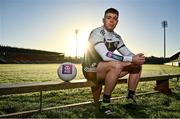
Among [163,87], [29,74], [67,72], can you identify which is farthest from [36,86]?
[29,74]

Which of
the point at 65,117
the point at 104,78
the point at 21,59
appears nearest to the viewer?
the point at 65,117

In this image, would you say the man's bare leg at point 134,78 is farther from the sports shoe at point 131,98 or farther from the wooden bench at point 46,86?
the wooden bench at point 46,86

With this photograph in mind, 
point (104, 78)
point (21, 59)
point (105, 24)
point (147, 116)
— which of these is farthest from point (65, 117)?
point (21, 59)

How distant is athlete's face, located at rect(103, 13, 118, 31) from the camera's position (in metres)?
5.52

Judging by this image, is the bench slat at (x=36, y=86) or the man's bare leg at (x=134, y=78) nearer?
the bench slat at (x=36, y=86)

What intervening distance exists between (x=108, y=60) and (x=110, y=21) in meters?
0.79

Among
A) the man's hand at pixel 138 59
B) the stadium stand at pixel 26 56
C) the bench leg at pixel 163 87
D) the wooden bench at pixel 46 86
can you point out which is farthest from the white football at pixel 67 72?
the stadium stand at pixel 26 56

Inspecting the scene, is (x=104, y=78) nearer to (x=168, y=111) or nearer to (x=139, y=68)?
(x=139, y=68)

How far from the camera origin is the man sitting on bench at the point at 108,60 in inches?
200

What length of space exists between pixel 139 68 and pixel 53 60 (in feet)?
219

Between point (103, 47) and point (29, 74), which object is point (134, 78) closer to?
point (103, 47)

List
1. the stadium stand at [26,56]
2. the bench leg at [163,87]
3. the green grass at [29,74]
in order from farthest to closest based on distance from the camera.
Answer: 1. the stadium stand at [26,56]
2. the green grass at [29,74]
3. the bench leg at [163,87]

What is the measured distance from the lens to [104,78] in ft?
17.9

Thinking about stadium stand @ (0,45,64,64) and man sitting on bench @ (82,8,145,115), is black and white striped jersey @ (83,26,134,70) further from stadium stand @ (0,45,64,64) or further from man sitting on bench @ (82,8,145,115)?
stadium stand @ (0,45,64,64)
